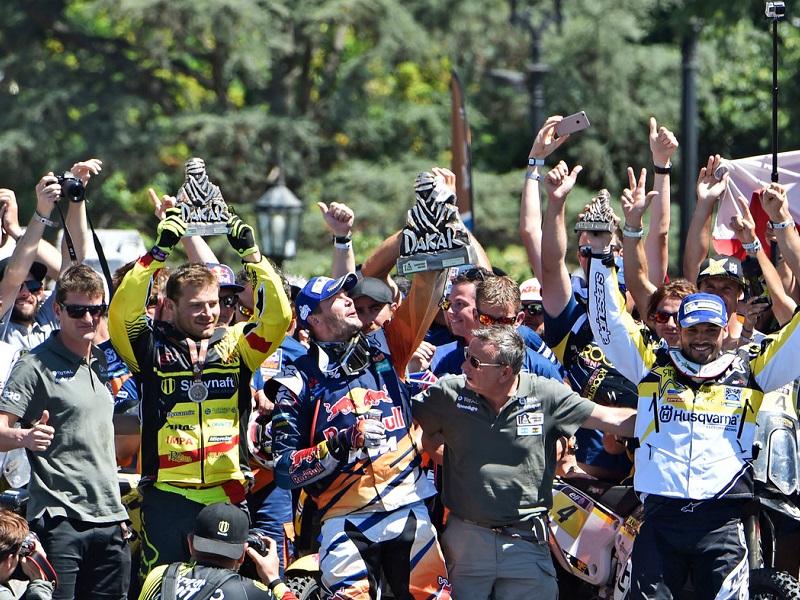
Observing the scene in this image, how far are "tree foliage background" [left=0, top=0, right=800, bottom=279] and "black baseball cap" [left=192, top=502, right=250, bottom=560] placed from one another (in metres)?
17.7

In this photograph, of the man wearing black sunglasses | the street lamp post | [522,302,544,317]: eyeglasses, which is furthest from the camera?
the street lamp post

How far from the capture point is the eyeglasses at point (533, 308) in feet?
25.3

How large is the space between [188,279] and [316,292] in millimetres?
601

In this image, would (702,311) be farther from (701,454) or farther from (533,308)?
(533,308)

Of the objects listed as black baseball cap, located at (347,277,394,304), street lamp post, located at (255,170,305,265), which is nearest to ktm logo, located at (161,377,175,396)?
black baseball cap, located at (347,277,394,304)

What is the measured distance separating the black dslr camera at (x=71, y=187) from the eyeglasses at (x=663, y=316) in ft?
10.2

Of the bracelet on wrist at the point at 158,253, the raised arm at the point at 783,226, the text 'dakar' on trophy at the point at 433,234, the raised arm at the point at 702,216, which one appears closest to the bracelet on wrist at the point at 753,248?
the raised arm at the point at 702,216

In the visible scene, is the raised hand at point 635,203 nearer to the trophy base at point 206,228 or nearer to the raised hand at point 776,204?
the raised hand at point 776,204

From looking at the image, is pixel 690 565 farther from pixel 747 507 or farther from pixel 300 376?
pixel 300 376

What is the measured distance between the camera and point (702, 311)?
5.82 meters

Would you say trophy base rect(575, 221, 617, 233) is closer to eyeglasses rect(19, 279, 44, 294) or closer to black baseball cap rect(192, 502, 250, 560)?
black baseball cap rect(192, 502, 250, 560)

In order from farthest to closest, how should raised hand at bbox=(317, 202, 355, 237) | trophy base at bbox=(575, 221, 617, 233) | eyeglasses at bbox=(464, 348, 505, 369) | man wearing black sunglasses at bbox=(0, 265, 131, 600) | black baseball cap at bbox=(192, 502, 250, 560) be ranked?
raised hand at bbox=(317, 202, 355, 237), trophy base at bbox=(575, 221, 617, 233), man wearing black sunglasses at bbox=(0, 265, 131, 600), eyeglasses at bbox=(464, 348, 505, 369), black baseball cap at bbox=(192, 502, 250, 560)

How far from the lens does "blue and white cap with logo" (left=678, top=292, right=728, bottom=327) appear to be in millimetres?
5809

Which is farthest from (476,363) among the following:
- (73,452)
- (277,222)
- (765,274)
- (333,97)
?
(333,97)
